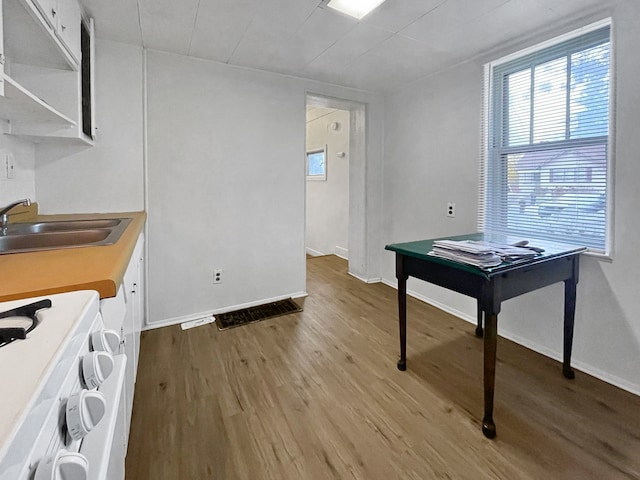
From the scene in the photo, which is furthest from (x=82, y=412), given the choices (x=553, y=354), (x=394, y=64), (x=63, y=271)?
(x=394, y=64)

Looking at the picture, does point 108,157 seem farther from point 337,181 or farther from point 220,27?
point 337,181

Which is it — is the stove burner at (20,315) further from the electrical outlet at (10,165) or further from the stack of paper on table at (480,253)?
the electrical outlet at (10,165)

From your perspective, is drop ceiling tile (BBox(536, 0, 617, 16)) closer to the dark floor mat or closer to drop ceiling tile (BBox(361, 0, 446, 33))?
drop ceiling tile (BBox(361, 0, 446, 33))

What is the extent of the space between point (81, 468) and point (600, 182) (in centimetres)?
264

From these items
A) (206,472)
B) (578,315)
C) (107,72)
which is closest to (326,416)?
(206,472)

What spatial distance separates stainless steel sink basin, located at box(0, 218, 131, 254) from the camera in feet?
4.73

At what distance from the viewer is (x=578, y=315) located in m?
2.08

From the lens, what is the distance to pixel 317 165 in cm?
570

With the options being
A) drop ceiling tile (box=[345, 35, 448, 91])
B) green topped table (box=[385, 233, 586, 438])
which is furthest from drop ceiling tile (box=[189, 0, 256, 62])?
green topped table (box=[385, 233, 586, 438])

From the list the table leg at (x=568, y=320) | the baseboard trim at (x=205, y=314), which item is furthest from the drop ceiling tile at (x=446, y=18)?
the baseboard trim at (x=205, y=314)

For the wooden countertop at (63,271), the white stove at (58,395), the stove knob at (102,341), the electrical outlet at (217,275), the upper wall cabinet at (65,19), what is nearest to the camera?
the white stove at (58,395)

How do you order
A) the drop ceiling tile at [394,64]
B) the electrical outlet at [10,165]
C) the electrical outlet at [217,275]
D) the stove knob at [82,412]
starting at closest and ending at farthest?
the stove knob at [82,412], the electrical outlet at [10,165], the drop ceiling tile at [394,64], the electrical outlet at [217,275]

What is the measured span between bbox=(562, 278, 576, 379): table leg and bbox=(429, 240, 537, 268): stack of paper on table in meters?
0.52

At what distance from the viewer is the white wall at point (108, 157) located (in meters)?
2.25
